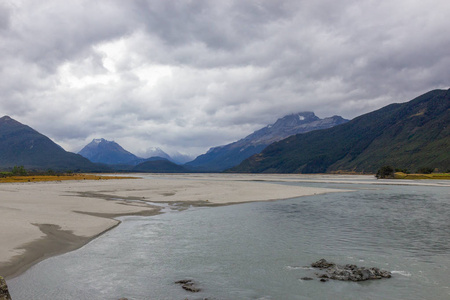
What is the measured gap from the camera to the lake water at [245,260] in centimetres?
1334

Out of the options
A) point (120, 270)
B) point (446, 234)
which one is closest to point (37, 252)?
point (120, 270)

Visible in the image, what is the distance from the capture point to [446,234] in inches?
965

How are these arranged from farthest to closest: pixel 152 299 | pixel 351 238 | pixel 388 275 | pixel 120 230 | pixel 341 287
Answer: pixel 120 230, pixel 351 238, pixel 388 275, pixel 341 287, pixel 152 299

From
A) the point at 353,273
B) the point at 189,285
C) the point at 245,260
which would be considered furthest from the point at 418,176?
the point at 189,285

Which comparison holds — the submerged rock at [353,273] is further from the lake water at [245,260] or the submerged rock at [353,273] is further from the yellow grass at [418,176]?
the yellow grass at [418,176]

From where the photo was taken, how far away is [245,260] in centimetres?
1808

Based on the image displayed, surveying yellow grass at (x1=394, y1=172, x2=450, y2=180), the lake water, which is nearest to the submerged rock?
the lake water

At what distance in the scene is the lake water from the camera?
43.8 ft

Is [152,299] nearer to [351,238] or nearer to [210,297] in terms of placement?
[210,297]

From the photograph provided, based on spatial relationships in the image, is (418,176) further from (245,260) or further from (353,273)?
(245,260)

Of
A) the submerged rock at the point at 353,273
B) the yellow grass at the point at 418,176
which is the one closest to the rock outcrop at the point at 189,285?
the submerged rock at the point at 353,273

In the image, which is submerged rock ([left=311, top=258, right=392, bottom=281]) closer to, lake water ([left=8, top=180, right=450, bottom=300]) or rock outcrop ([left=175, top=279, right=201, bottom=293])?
lake water ([left=8, top=180, right=450, bottom=300])

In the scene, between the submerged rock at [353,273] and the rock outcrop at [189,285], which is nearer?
the rock outcrop at [189,285]

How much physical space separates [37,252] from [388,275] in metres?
20.5
